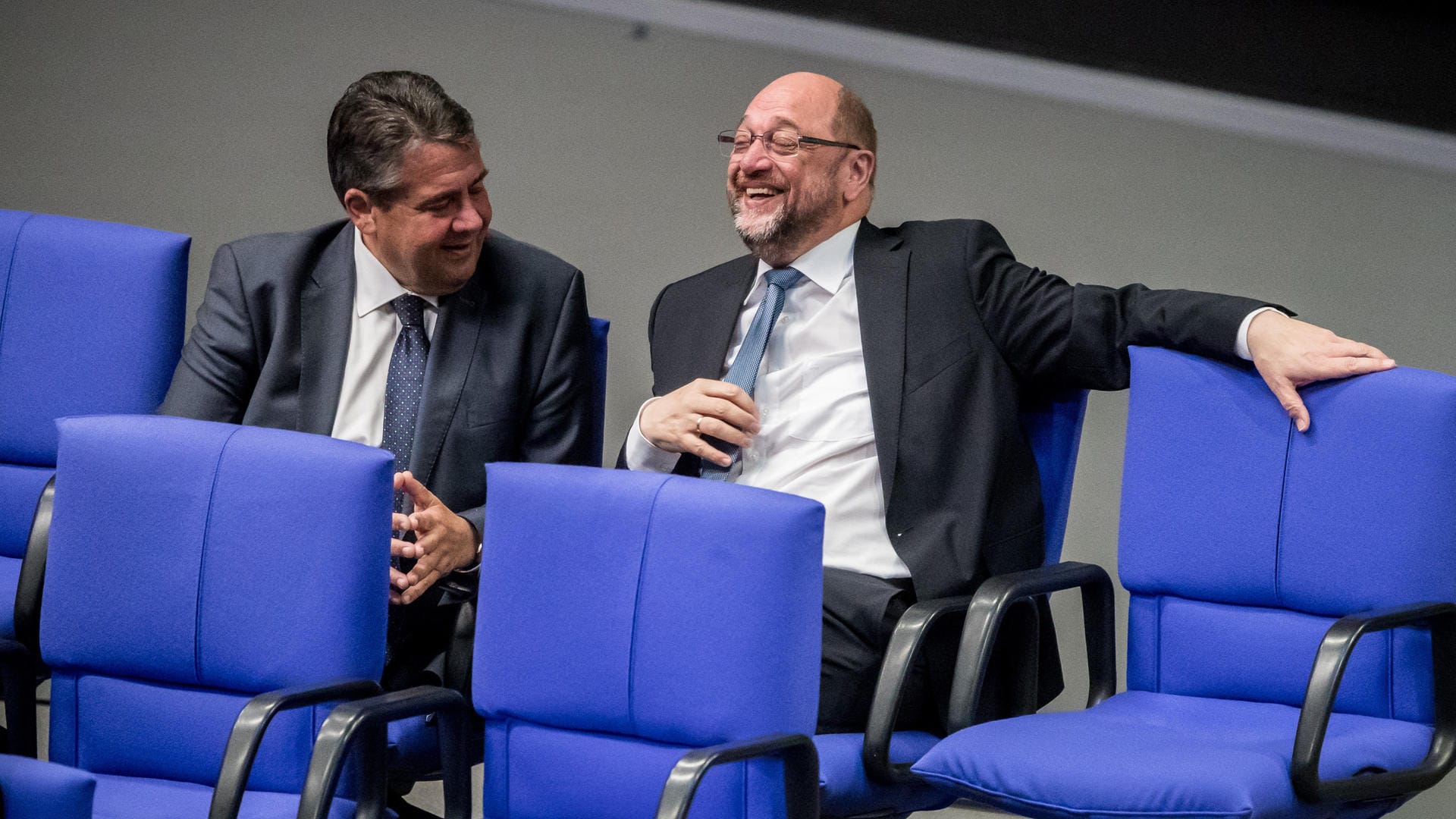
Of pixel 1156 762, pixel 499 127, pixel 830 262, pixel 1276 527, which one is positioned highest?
pixel 499 127

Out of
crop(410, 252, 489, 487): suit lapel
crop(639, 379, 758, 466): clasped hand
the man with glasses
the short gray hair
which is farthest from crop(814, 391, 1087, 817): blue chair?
the short gray hair

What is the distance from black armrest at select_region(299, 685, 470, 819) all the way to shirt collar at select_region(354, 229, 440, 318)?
843 millimetres

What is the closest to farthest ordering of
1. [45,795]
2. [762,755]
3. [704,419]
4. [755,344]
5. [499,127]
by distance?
[45,795], [762,755], [704,419], [755,344], [499,127]

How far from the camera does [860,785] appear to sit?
2021 mm

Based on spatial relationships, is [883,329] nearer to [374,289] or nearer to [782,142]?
[782,142]

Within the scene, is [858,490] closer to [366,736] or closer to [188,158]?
[366,736]

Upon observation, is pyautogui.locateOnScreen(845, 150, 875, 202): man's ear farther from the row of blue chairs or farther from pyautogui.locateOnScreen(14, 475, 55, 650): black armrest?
pyautogui.locateOnScreen(14, 475, 55, 650): black armrest

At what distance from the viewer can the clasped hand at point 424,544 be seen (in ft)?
7.28

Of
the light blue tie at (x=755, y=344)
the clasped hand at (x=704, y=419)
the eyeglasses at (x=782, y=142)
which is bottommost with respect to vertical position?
the clasped hand at (x=704, y=419)

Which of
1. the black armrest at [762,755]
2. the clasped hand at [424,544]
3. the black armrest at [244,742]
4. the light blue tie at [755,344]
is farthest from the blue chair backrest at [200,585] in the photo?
the light blue tie at [755,344]

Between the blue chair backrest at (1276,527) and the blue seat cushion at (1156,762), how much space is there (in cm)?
9

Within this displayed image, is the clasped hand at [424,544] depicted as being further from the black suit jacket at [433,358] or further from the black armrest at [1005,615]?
the black armrest at [1005,615]

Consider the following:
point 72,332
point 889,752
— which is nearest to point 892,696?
point 889,752

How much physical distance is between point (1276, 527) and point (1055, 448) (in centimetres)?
37
